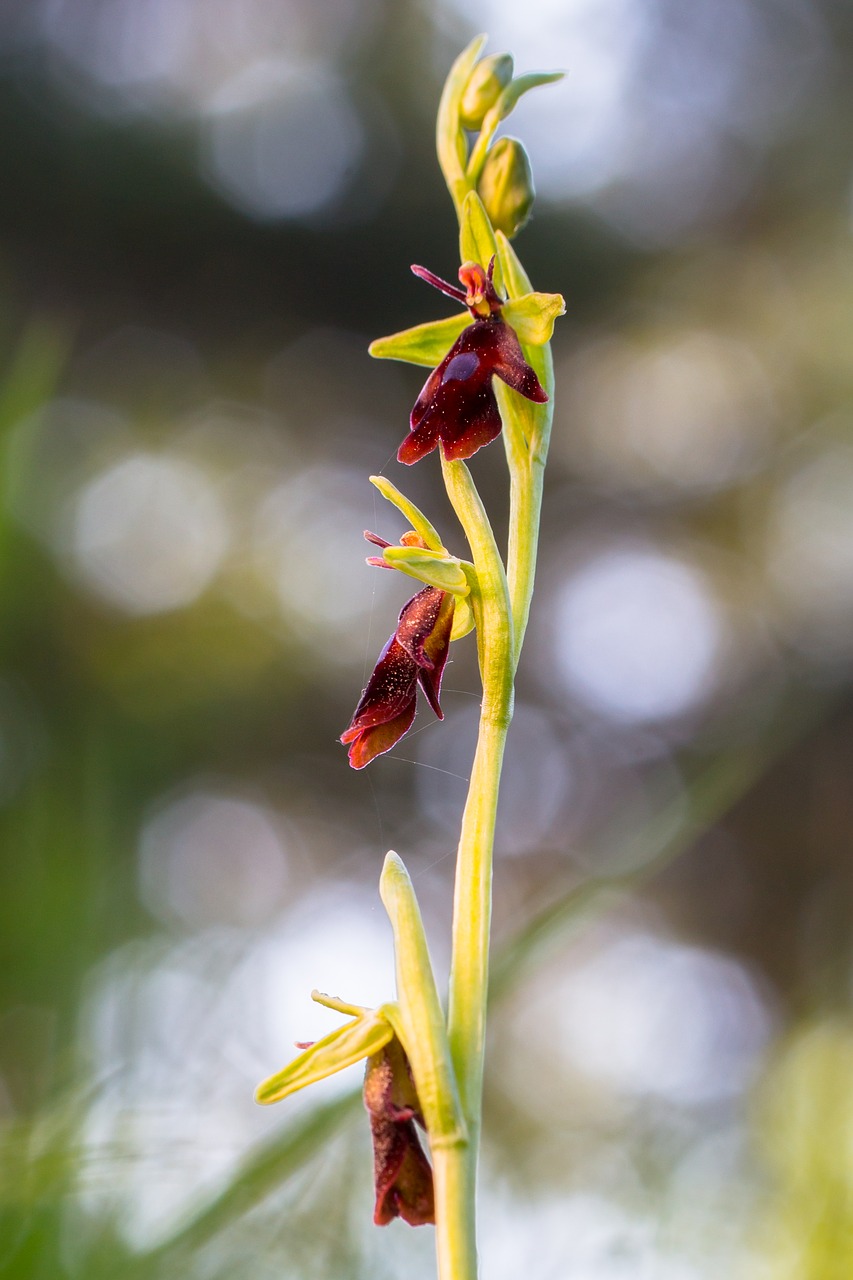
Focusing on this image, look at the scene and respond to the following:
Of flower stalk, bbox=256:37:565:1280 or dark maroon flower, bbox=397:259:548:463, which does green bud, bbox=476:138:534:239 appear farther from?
dark maroon flower, bbox=397:259:548:463

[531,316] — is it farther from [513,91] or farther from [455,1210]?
[455,1210]

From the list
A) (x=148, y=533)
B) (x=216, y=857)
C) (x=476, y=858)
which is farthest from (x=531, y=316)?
(x=148, y=533)

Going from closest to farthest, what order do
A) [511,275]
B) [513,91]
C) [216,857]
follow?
[511,275]
[513,91]
[216,857]

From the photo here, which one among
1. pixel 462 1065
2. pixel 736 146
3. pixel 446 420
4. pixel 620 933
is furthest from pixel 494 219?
pixel 736 146

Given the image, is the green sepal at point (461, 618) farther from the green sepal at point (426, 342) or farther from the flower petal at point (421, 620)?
the green sepal at point (426, 342)

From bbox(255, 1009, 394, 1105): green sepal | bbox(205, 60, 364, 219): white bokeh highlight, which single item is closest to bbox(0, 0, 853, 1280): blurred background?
bbox(205, 60, 364, 219): white bokeh highlight

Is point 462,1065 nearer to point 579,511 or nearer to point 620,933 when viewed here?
point 620,933
